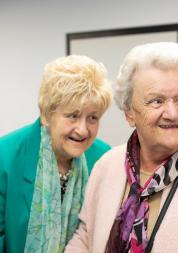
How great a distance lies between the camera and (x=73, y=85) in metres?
1.40

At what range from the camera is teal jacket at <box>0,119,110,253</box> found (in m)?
1.45

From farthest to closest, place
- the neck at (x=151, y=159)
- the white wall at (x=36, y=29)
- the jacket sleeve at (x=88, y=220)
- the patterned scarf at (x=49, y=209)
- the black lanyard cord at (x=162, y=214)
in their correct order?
the white wall at (x=36, y=29), the patterned scarf at (x=49, y=209), the jacket sleeve at (x=88, y=220), the neck at (x=151, y=159), the black lanyard cord at (x=162, y=214)

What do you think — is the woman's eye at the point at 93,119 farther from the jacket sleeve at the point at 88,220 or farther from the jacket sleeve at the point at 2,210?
the jacket sleeve at the point at 2,210

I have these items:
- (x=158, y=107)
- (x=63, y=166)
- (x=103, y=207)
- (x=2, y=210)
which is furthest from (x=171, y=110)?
(x=2, y=210)

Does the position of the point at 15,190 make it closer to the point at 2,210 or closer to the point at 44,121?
the point at 2,210

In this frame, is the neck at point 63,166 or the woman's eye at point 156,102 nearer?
the woman's eye at point 156,102

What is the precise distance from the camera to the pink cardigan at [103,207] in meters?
1.09

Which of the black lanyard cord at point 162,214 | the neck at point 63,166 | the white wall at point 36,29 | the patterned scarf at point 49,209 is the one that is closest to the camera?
the black lanyard cord at point 162,214

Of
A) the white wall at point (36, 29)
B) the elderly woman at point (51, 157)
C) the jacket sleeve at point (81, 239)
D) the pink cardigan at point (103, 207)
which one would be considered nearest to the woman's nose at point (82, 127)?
the elderly woman at point (51, 157)

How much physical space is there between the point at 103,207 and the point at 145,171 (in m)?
0.20

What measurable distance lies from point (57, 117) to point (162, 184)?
550 millimetres

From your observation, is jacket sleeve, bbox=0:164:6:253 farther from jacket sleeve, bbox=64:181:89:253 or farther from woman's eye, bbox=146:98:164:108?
woman's eye, bbox=146:98:164:108

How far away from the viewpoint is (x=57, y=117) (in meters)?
1.47

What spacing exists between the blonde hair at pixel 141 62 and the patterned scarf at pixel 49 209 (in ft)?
1.40
